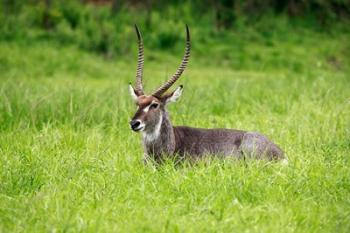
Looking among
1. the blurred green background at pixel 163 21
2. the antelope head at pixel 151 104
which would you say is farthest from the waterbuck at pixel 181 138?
the blurred green background at pixel 163 21

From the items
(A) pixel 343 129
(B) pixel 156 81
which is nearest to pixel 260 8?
(B) pixel 156 81

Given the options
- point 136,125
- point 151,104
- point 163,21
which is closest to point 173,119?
point 151,104

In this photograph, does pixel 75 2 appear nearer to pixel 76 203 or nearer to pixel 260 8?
pixel 260 8

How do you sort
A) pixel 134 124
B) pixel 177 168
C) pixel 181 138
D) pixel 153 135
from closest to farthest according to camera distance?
pixel 134 124 → pixel 177 168 → pixel 153 135 → pixel 181 138

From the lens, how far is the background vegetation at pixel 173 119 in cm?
483

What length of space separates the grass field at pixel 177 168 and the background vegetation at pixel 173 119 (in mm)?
14

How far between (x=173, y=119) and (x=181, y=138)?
4.55 feet

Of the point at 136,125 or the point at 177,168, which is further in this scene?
the point at 177,168

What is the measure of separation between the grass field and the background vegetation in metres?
0.01

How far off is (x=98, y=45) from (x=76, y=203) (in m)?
10.6

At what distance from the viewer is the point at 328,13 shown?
1802 cm

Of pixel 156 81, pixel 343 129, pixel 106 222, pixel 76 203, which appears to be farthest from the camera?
pixel 156 81

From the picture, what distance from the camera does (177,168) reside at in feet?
20.4

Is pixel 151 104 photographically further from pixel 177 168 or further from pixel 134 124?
pixel 177 168
